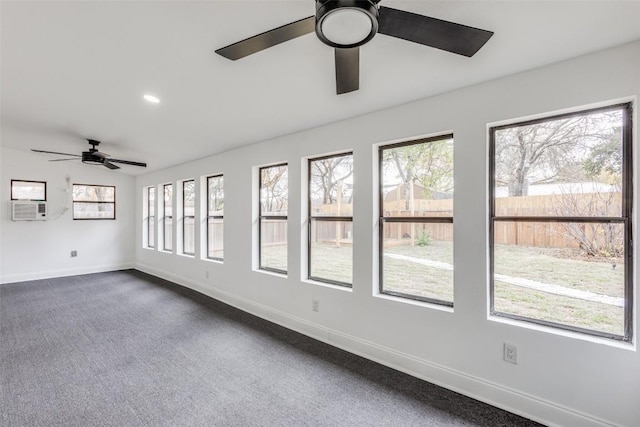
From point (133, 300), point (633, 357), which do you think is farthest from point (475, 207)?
point (133, 300)

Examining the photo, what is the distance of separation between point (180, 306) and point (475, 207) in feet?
13.5

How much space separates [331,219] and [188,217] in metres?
3.63

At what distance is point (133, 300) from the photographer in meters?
4.64

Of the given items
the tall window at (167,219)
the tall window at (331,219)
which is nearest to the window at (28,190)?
the tall window at (167,219)

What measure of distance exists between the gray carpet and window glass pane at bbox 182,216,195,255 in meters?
1.86

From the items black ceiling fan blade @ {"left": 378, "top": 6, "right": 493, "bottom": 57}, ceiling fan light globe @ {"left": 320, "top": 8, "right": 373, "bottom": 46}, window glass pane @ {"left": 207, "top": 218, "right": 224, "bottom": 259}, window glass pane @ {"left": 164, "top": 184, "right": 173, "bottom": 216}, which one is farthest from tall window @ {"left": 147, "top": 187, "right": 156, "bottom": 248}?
black ceiling fan blade @ {"left": 378, "top": 6, "right": 493, "bottom": 57}

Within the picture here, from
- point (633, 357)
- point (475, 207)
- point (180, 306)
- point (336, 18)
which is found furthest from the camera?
point (180, 306)

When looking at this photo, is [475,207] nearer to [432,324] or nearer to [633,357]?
[432,324]

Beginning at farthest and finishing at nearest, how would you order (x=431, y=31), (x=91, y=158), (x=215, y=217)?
(x=215, y=217)
(x=91, y=158)
(x=431, y=31)

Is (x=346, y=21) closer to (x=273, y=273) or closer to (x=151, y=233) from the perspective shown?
(x=273, y=273)

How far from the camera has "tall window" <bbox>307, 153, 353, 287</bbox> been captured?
3.20m

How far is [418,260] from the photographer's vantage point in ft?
8.85

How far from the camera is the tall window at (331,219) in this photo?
3197 millimetres

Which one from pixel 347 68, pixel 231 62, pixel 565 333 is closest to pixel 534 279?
pixel 565 333
